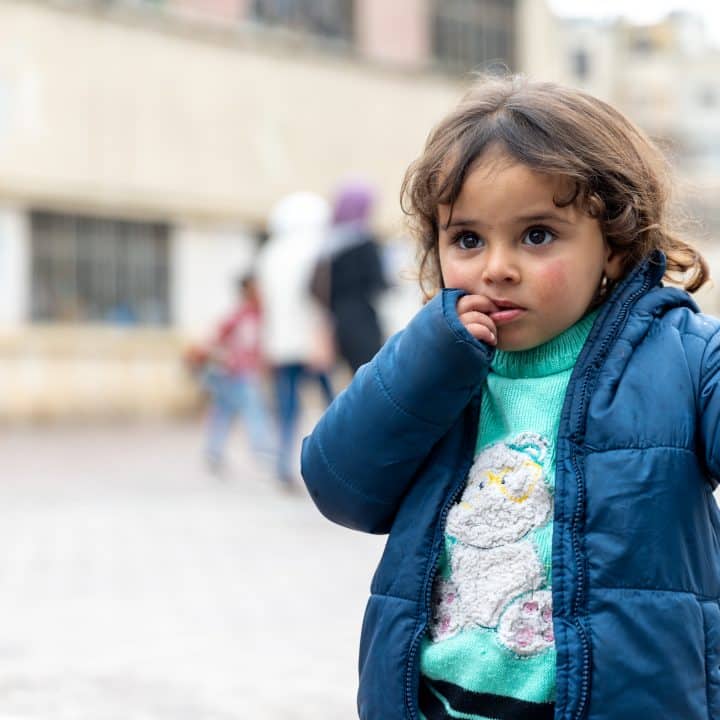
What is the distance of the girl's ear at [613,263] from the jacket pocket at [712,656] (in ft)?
1.51

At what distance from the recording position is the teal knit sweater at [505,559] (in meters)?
1.84

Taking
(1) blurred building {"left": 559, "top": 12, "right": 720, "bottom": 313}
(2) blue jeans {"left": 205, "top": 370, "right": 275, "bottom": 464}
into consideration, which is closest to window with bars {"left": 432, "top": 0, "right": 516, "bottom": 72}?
(2) blue jeans {"left": 205, "top": 370, "right": 275, "bottom": 464}

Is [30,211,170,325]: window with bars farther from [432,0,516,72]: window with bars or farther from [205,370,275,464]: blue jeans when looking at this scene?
[205,370,275,464]: blue jeans

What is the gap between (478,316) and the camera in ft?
6.13

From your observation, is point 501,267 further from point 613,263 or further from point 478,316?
point 613,263

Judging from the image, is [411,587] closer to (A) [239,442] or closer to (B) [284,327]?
(B) [284,327]

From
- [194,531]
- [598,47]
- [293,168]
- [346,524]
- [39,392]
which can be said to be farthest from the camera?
[598,47]

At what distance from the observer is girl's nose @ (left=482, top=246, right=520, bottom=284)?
6.10 feet

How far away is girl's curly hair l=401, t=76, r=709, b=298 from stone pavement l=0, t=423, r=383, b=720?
2.03 m

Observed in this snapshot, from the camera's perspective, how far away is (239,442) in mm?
13273

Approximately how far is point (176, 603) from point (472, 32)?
1585cm

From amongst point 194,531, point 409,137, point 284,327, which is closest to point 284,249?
point 284,327

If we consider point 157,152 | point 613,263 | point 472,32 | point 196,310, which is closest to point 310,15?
point 472,32

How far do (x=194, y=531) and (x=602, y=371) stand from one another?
5320 mm
